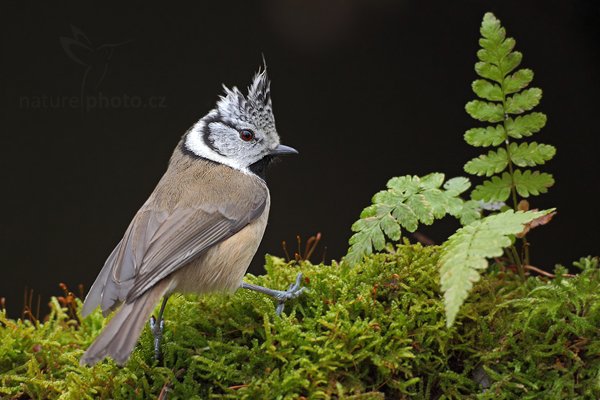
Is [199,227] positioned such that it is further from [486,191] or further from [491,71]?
[491,71]

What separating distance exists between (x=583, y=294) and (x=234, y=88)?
1729 millimetres

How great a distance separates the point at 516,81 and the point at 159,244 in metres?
1.49

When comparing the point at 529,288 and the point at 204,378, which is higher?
the point at 529,288

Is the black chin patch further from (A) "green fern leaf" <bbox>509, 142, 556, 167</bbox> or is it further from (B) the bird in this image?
(A) "green fern leaf" <bbox>509, 142, 556, 167</bbox>

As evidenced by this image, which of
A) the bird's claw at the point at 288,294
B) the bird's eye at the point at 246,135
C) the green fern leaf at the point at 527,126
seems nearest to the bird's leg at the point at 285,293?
the bird's claw at the point at 288,294

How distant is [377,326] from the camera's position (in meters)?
2.28

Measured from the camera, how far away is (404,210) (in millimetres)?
2455

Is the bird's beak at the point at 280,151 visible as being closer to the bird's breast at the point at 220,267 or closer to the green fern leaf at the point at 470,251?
the bird's breast at the point at 220,267

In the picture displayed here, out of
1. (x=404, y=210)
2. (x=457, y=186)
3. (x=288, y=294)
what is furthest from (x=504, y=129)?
(x=288, y=294)

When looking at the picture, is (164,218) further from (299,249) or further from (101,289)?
(299,249)

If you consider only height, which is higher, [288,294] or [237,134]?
[237,134]

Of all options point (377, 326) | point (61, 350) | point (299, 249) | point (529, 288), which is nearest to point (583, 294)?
point (529, 288)

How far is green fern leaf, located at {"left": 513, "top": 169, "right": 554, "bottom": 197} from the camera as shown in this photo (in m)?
2.69

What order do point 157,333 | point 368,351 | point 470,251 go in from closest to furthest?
point 470,251 → point 368,351 → point 157,333
